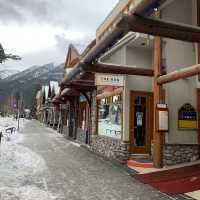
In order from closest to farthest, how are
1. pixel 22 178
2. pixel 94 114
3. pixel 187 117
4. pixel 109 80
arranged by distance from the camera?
pixel 22 178 → pixel 187 117 → pixel 109 80 → pixel 94 114

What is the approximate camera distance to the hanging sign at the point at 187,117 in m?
10.3

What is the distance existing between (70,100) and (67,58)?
662 centimetres

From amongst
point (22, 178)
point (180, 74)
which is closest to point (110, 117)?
point (180, 74)

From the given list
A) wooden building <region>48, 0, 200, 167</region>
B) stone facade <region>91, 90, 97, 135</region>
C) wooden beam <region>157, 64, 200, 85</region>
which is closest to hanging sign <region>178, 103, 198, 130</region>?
wooden building <region>48, 0, 200, 167</region>

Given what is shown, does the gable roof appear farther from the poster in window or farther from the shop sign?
the poster in window

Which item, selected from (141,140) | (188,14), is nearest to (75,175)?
(141,140)

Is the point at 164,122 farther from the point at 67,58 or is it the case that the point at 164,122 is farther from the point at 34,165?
the point at 67,58

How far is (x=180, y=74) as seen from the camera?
28.5 feet

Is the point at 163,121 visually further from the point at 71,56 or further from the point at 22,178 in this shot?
the point at 71,56

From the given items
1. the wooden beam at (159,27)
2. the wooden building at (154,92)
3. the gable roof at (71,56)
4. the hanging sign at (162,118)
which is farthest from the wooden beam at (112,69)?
the gable roof at (71,56)

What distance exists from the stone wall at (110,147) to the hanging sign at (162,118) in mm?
2014

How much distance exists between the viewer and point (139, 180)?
8172 mm

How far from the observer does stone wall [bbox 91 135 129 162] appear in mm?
11156

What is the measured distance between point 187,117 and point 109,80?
3157mm
